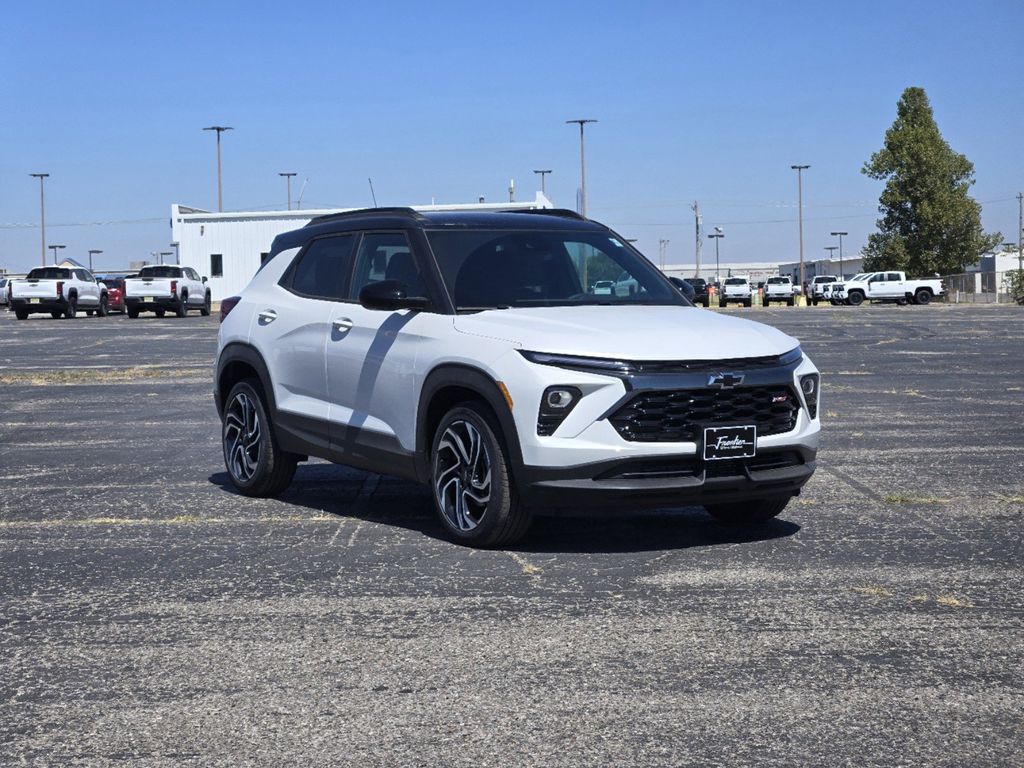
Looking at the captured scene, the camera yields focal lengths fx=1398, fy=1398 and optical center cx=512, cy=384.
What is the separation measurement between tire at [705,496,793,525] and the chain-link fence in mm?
70551

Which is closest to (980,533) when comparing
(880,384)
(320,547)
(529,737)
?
(320,547)

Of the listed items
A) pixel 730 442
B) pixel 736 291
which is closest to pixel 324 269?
pixel 730 442

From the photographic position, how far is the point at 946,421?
42.3 ft

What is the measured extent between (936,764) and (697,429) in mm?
2906

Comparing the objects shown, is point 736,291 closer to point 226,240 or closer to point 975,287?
point 975,287

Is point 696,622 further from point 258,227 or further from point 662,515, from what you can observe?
point 258,227

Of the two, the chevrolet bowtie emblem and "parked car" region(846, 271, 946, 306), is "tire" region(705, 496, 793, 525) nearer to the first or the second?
the chevrolet bowtie emblem

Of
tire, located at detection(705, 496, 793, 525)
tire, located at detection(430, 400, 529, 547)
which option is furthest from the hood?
tire, located at detection(705, 496, 793, 525)

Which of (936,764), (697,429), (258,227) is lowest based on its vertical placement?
(936,764)

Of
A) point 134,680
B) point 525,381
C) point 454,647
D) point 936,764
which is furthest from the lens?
point 525,381

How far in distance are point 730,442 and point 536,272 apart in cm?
176

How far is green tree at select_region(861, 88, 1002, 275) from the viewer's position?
77125mm

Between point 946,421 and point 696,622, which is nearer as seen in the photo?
point 696,622

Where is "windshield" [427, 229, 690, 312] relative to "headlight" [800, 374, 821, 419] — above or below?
above
